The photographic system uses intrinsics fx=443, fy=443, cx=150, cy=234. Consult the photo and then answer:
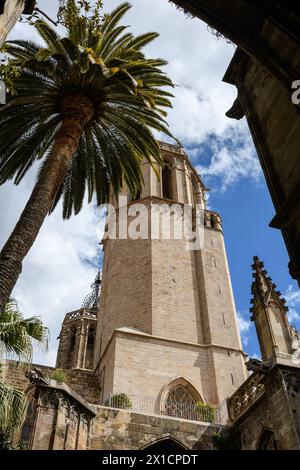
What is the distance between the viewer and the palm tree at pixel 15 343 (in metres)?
8.75

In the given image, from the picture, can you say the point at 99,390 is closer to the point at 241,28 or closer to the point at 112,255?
the point at 112,255

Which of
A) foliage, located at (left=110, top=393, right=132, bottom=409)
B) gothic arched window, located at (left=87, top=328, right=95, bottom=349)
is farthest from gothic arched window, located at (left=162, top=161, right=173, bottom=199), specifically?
gothic arched window, located at (left=87, top=328, right=95, bottom=349)

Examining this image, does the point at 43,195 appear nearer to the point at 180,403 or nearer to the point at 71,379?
the point at 180,403

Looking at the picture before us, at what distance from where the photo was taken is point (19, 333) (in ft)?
30.1

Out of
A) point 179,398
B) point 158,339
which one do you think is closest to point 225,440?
point 179,398

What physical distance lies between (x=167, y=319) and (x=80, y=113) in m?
13.2

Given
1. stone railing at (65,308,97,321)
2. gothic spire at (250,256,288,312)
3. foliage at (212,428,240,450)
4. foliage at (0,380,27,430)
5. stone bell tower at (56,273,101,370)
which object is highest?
stone railing at (65,308,97,321)

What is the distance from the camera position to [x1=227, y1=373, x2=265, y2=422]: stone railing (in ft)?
44.4

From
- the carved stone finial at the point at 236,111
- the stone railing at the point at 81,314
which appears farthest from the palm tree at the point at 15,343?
the stone railing at the point at 81,314

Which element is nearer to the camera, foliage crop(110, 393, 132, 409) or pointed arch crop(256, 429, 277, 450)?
pointed arch crop(256, 429, 277, 450)

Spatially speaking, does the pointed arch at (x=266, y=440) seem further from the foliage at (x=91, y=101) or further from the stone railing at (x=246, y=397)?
the foliage at (x=91, y=101)

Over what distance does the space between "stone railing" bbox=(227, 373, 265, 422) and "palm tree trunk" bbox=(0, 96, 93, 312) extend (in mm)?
8768

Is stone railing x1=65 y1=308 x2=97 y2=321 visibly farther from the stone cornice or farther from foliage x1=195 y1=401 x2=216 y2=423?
foliage x1=195 y1=401 x2=216 y2=423
